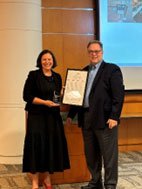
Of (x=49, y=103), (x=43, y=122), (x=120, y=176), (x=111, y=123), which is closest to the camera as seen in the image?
(x=111, y=123)

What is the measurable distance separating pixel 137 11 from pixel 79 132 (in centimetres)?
260

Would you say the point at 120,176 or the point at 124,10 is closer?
the point at 120,176

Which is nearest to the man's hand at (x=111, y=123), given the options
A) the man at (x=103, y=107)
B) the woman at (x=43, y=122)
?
the man at (x=103, y=107)

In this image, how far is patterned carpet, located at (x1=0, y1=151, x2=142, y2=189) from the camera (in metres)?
4.15

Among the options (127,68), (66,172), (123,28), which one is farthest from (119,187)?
(123,28)

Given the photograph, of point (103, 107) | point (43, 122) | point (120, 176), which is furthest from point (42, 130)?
point (120, 176)

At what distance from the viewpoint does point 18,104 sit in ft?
17.0

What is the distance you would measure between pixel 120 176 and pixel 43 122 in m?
1.41

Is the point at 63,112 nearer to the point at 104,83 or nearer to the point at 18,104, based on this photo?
the point at 104,83

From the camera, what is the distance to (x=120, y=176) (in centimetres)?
452

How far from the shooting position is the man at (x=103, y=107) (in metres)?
3.49

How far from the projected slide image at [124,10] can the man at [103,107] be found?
2.29 m

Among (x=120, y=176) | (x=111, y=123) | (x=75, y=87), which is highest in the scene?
(x=75, y=87)

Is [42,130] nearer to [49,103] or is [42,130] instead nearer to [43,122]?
[43,122]
